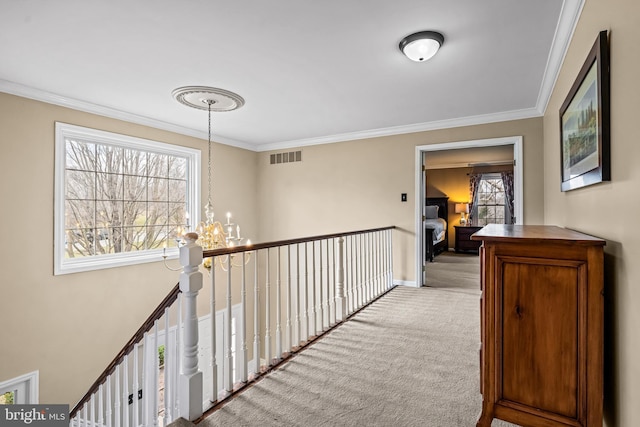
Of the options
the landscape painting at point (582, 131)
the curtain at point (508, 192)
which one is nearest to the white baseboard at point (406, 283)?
the landscape painting at point (582, 131)

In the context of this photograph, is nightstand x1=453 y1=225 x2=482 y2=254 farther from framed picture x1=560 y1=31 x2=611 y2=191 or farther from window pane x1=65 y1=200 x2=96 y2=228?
window pane x1=65 y1=200 x2=96 y2=228

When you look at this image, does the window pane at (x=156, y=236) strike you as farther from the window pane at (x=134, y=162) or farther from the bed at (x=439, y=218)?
the bed at (x=439, y=218)

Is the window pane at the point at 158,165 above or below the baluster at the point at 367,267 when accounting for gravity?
above

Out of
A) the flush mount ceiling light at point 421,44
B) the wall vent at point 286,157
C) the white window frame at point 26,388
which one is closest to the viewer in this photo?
the flush mount ceiling light at point 421,44

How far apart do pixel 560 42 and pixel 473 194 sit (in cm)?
712

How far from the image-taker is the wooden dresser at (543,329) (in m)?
1.30

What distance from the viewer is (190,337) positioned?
183cm

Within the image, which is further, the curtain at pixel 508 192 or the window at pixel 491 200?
the window at pixel 491 200

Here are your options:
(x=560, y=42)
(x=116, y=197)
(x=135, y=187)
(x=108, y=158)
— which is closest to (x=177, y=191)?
(x=135, y=187)

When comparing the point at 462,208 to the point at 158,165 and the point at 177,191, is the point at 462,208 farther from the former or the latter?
the point at 158,165

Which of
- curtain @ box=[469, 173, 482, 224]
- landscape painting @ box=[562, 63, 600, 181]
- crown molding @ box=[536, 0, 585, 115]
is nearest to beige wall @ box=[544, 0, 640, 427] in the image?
landscape painting @ box=[562, 63, 600, 181]

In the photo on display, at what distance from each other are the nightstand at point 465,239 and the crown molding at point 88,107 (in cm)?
645

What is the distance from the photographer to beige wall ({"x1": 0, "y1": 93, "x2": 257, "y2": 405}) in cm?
318

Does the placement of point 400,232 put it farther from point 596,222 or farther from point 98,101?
point 98,101
